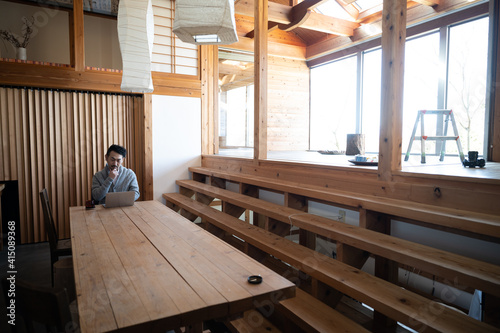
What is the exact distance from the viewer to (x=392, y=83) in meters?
2.24

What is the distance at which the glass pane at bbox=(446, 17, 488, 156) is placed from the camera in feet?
14.6

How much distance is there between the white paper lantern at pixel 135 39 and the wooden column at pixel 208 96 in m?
2.78

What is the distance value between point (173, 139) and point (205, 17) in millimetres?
3657

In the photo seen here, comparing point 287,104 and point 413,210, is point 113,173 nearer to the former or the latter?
point 413,210

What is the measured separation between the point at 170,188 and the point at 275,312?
3.58 m

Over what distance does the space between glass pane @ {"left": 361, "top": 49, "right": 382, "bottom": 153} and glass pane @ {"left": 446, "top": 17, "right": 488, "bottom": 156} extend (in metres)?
1.49

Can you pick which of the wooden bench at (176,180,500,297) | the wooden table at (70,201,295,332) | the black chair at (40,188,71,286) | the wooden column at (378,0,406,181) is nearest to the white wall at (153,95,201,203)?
the black chair at (40,188,71,286)

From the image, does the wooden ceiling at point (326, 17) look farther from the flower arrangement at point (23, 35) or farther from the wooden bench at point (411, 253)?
the wooden bench at point (411, 253)

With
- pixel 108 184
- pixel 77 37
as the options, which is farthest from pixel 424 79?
pixel 77 37

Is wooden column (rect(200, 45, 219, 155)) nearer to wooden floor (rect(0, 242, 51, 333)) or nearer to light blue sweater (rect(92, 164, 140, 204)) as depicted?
light blue sweater (rect(92, 164, 140, 204))

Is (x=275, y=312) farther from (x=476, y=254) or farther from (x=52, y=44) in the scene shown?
(x=52, y=44)

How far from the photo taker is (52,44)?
16.8ft

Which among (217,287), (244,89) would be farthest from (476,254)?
(244,89)

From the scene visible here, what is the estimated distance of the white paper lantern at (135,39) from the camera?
2.36 meters
